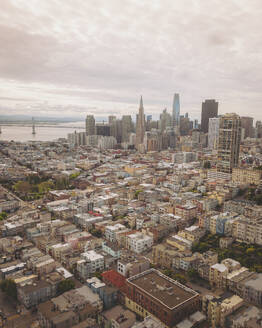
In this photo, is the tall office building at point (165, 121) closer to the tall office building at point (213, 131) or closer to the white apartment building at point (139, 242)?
the tall office building at point (213, 131)

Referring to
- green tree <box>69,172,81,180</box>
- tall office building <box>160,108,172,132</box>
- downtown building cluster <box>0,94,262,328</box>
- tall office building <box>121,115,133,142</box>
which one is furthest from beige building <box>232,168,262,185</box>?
tall office building <box>160,108,172,132</box>

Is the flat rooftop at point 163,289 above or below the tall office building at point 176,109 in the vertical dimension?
below

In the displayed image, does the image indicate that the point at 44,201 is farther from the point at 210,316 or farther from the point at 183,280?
the point at 210,316

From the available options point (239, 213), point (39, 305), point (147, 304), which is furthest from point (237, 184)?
point (39, 305)

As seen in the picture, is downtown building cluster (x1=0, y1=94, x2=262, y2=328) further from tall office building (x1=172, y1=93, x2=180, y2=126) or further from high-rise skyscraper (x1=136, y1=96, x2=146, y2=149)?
tall office building (x1=172, y1=93, x2=180, y2=126)

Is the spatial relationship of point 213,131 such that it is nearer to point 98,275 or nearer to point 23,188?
point 23,188

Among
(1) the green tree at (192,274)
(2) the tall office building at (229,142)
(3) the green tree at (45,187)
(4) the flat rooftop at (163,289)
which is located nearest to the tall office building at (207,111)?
(2) the tall office building at (229,142)
